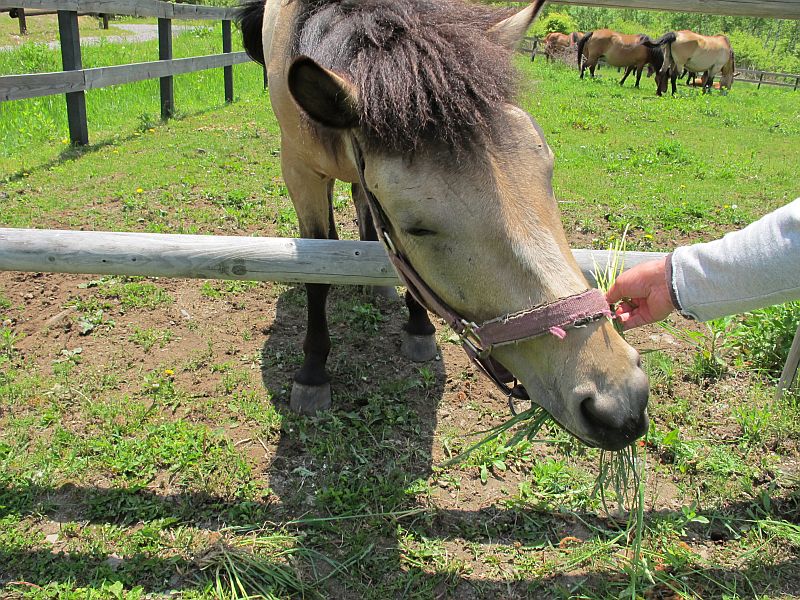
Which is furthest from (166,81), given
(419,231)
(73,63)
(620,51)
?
(620,51)

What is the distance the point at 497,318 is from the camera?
1.63 meters

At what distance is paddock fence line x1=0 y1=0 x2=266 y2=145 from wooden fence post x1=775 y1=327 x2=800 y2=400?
15.3 feet

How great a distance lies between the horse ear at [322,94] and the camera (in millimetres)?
1607

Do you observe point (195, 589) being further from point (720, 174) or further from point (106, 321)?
point (720, 174)

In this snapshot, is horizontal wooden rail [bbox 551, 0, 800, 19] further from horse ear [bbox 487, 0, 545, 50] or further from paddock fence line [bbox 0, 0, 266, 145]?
paddock fence line [bbox 0, 0, 266, 145]

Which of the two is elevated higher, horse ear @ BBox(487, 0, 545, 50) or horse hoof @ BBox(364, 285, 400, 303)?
horse ear @ BBox(487, 0, 545, 50)

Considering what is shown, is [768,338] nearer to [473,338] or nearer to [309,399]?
[473,338]

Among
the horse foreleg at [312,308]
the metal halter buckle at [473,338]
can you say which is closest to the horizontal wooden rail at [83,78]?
the horse foreleg at [312,308]

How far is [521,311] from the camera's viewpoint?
1.58 meters

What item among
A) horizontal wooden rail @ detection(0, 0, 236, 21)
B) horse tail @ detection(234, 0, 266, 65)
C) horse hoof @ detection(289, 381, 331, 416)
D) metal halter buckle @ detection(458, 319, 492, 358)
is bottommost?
horse hoof @ detection(289, 381, 331, 416)

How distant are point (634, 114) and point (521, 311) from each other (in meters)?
10.9

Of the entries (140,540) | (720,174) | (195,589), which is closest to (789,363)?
(195,589)

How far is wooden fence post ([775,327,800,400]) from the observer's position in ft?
9.09

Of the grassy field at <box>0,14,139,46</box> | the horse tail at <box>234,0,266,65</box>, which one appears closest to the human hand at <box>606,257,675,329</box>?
the horse tail at <box>234,0,266,65</box>
